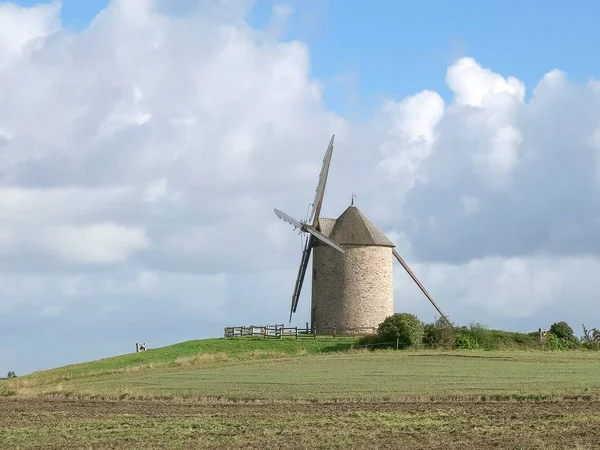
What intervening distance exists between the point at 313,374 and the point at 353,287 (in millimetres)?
19741

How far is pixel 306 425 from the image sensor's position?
25.6m

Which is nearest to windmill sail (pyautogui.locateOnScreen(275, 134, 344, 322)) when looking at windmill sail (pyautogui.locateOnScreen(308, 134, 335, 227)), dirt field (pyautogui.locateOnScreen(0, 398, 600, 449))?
windmill sail (pyautogui.locateOnScreen(308, 134, 335, 227))

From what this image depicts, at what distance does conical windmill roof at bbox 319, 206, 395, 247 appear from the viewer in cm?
6444

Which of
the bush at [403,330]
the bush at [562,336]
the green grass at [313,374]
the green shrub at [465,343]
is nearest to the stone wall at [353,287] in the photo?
the green grass at [313,374]

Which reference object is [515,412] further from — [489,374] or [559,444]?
[489,374]

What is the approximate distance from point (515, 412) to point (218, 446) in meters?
9.92

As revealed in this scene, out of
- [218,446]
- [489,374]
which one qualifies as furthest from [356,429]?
[489,374]

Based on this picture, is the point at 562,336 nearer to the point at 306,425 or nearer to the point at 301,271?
the point at 301,271

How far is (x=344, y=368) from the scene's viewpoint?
47656 mm

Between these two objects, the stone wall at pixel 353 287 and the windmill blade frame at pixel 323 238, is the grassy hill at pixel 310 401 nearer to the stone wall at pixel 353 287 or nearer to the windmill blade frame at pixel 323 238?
the stone wall at pixel 353 287

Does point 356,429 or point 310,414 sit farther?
point 310,414

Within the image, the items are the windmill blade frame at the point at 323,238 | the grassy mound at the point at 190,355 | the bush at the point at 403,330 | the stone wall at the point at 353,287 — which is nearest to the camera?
the grassy mound at the point at 190,355

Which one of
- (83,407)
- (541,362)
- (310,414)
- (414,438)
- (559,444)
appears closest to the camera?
(559,444)

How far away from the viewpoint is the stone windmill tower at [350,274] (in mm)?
63844
